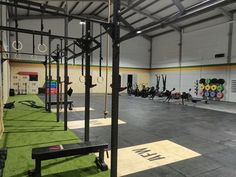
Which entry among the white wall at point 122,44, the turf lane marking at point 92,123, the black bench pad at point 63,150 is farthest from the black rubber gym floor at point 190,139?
the white wall at point 122,44

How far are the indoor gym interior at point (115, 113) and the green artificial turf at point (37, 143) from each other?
0.01 meters

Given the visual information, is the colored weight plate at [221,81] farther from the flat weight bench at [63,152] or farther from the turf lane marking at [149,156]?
the flat weight bench at [63,152]

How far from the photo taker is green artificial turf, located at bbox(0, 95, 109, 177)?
254cm

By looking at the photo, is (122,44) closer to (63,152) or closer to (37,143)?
(37,143)

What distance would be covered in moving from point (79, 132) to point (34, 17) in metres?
11.8

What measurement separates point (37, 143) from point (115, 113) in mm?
2160

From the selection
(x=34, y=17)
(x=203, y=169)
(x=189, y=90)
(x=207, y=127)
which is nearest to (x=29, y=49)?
(x=34, y=17)

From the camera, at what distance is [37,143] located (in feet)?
11.7

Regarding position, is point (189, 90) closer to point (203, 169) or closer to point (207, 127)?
point (207, 127)

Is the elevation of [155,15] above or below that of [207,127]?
above

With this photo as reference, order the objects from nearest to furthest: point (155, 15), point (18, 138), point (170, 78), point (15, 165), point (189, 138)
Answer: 1. point (15, 165)
2. point (18, 138)
3. point (189, 138)
4. point (155, 15)
5. point (170, 78)

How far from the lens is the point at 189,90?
13.4 meters

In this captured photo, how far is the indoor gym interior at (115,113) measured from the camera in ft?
7.41

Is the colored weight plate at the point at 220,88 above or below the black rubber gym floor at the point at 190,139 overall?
above
